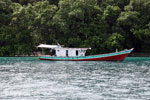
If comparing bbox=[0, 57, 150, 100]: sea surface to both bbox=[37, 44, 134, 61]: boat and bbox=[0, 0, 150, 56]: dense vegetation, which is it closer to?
bbox=[37, 44, 134, 61]: boat

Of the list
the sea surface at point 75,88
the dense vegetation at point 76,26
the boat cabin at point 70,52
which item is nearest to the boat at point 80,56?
the boat cabin at point 70,52

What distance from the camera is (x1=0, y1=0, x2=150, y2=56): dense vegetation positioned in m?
74.1

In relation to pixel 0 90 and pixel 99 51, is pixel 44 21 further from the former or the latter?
pixel 0 90

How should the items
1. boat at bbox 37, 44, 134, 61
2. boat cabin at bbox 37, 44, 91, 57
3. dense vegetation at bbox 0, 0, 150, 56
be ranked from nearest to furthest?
1. boat at bbox 37, 44, 134, 61
2. boat cabin at bbox 37, 44, 91, 57
3. dense vegetation at bbox 0, 0, 150, 56

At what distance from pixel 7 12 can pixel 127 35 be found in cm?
2893

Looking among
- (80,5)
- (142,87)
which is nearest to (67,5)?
(80,5)

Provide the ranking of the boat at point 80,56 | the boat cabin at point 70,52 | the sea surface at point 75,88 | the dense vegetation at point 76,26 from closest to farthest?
the sea surface at point 75,88 < the boat at point 80,56 < the boat cabin at point 70,52 < the dense vegetation at point 76,26

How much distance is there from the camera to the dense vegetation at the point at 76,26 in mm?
74062

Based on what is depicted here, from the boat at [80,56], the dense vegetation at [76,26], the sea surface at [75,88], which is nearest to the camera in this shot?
the sea surface at [75,88]

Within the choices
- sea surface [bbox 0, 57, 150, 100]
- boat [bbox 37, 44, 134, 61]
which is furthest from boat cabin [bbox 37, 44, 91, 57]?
sea surface [bbox 0, 57, 150, 100]

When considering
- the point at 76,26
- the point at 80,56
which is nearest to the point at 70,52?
the point at 80,56

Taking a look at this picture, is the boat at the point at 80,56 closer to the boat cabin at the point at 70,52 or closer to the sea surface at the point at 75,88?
the boat cabin at the point at 70,52

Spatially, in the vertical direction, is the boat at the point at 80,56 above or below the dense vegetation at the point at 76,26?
below

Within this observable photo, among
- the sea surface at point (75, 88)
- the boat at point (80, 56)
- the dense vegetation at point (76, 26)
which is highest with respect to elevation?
the dense vegetation at point (76, 26)
